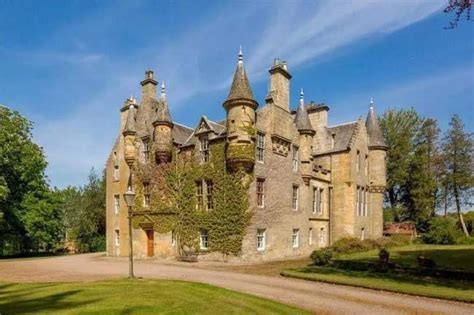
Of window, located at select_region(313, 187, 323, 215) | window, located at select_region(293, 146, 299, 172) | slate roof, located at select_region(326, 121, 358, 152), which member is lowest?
window, located at select_region(313, 187, 323, 215)

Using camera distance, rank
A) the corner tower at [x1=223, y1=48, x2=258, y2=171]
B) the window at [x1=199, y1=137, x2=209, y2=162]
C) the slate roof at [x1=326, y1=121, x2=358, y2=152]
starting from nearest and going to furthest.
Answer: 1. the corner tower at [x1=223, y1=48, x2=258, y2=171]
2. the window at [x1=199, y1=137, x2=209, y2=162]
3. the slate roof at [x1=326, y1=121, x2=358, y2=152]

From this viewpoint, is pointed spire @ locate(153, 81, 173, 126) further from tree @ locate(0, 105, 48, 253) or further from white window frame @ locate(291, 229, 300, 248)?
tree @ locate(0, 105, 48, 253)

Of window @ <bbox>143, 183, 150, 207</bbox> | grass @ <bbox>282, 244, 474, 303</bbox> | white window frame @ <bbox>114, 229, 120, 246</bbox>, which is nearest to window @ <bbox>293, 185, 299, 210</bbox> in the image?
grass @ <bbox>282, 244, 474, 303</bbox>

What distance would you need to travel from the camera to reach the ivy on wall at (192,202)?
1029 inches

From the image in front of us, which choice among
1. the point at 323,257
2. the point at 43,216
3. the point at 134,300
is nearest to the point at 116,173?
→ the point at 43,216

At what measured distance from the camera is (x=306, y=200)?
108 feet

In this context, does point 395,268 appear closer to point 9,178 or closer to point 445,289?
point 445,289

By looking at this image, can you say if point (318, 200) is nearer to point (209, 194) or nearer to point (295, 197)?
point (295, 197)

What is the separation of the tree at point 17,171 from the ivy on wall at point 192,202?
15.2 meters

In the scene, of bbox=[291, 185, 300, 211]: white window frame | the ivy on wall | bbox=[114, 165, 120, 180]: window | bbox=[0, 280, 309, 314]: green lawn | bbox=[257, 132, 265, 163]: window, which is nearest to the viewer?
bbox=[0, 280, 309, 314]: green lawn

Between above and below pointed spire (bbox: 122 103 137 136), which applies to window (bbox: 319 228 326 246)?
below

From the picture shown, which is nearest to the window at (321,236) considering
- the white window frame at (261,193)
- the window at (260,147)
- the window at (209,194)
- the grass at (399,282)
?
the white window frame at (261,193)

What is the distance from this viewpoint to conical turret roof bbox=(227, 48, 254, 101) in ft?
85.7

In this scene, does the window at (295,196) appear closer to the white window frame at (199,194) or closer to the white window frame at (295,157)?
the white window frame at (295,157)
